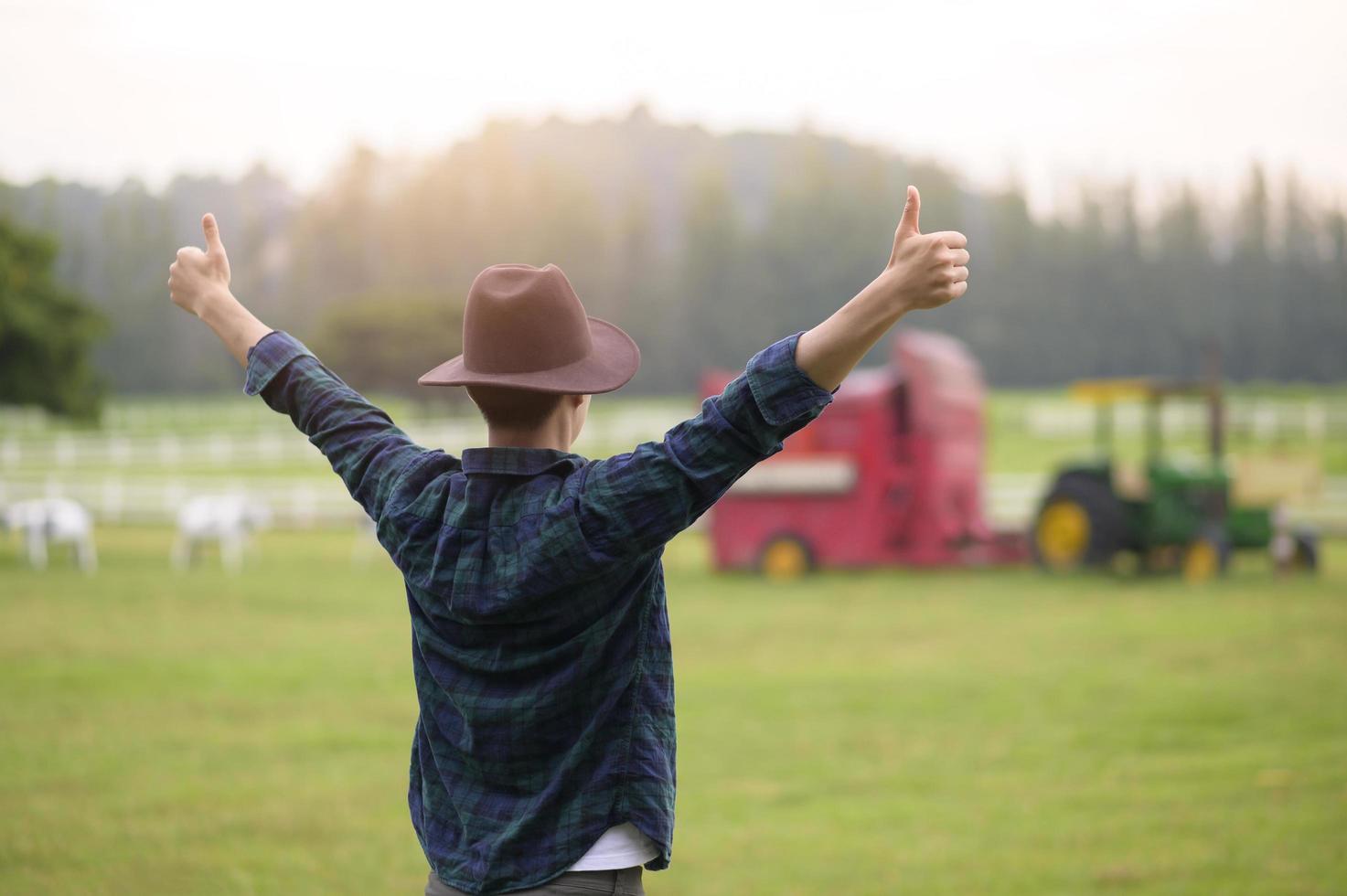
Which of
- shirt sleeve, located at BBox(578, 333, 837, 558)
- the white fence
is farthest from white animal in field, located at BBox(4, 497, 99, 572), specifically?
shirt sleeve, located at BBox(578, 333, 837, 558)

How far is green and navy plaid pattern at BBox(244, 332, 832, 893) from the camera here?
5.90ft

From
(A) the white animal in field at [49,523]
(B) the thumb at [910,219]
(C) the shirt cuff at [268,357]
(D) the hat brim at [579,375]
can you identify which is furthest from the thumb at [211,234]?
(A) the white animal in field at [49,523]

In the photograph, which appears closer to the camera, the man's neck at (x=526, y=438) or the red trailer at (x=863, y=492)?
the man's neck at (x=526, y=438)

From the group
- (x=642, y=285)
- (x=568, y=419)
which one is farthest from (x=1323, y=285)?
(x=568, y=419)

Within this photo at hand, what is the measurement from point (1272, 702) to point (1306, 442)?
26.8 meters

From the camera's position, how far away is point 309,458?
34562 millimetres

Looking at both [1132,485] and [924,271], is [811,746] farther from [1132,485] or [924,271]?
[1132,485]

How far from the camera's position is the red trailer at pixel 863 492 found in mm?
14117

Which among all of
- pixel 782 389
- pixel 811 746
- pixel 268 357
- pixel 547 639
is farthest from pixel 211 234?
pixel 811 746

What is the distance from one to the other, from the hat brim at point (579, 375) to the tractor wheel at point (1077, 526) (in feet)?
39.0

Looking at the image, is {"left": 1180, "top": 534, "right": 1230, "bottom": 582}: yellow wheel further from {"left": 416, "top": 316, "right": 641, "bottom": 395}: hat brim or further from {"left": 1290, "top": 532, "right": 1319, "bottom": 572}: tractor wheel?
{"left": 416, "top": 316, "right": 641, "bottom": 395}: hat brim

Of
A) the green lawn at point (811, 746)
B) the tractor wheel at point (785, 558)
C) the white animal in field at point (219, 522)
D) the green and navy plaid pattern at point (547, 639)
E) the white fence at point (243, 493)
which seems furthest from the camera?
the white fence at point (243, 493)

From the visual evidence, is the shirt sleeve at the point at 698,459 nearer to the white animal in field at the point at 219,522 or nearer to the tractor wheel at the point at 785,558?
the tractor wheel at the point at 785,558

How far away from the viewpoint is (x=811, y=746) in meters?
6.68
